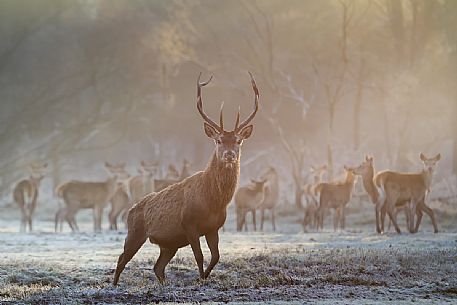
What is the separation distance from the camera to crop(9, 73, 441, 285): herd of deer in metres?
11.5

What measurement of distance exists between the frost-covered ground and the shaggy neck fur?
1.16 meters

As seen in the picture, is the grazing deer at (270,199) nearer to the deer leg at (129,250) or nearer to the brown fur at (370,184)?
the brown fur at (370,184)

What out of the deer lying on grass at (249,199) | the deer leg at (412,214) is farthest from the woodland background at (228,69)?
the deer leg at (412,214)

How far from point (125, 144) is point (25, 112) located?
9.28 metres

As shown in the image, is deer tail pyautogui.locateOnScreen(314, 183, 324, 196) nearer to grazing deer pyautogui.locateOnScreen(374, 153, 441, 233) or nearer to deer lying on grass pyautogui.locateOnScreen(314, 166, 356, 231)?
deer lying on grass pyautogui.locateOnScreen(314, 166, 356, 231)

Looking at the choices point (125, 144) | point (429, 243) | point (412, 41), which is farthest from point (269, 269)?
point (125, 144)

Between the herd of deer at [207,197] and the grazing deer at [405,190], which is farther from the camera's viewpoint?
the grazing deer at [405,190]

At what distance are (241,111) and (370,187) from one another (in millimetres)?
14890

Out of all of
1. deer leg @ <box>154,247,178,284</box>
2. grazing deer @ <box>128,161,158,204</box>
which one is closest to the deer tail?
grazing deer @ <box>128,161,158,204</box>

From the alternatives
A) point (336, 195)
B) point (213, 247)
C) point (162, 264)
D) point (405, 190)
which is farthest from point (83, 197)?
point (213, 247)

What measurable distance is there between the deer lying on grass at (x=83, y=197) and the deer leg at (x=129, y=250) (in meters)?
13.0

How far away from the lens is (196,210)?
11.5 meters

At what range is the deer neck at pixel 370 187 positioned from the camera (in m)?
22.4

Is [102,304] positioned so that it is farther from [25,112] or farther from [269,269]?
[25,112]
